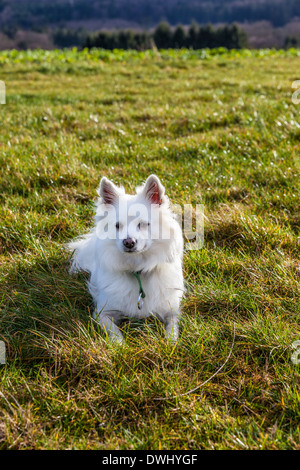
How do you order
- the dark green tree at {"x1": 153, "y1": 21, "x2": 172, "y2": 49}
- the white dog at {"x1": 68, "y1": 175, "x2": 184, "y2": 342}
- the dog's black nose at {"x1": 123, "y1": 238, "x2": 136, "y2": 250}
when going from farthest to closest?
1. the dark green tree at {"x1": 153, "y1": 21, "x2": 172, "y2": 49}
2. the white dog at {"x1": 68, "y1": 175, "x2": 184, "y2": 342}
3. the dog's black nose at {"x1": 123, "y1": 238, "x2": 136, "y2": 250}

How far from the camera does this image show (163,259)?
3004 millimetres

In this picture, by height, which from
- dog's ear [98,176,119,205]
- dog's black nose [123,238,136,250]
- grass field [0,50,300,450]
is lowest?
grass field [0,50,300,450]

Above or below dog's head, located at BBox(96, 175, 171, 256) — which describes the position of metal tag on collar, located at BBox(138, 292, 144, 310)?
below

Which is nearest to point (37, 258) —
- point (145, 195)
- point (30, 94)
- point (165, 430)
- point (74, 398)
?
point (145, 195)

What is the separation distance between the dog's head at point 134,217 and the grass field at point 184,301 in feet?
1.96

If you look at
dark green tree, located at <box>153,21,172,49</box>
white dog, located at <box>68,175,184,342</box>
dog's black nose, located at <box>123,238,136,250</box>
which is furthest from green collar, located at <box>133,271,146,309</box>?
dark green tree, located at <box>153,21,172,49</box>

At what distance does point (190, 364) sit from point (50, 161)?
376cm

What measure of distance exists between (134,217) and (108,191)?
1.04ft

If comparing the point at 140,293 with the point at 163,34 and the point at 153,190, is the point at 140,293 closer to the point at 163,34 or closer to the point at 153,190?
the point at 153,190

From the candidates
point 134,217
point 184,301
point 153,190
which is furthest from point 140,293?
point 153,190

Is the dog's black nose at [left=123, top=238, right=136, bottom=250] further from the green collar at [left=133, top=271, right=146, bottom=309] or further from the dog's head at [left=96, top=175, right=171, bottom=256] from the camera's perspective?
the green collar at [left=133, top=271, right=146, bottom=309]

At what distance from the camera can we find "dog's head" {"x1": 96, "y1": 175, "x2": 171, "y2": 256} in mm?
2797

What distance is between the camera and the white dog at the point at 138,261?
2.92 m

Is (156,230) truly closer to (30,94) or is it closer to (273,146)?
(273,146)
